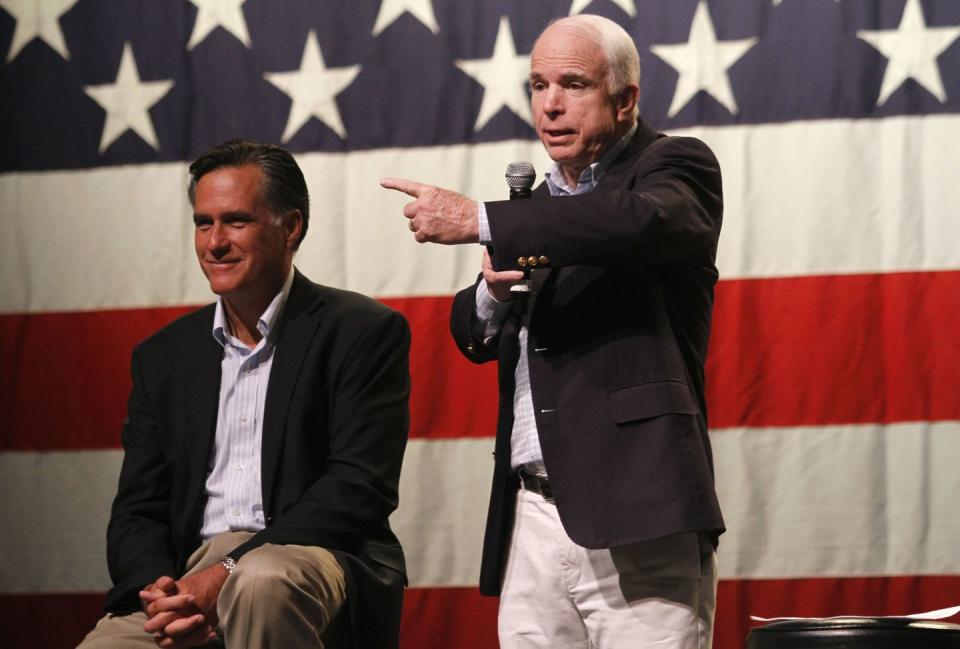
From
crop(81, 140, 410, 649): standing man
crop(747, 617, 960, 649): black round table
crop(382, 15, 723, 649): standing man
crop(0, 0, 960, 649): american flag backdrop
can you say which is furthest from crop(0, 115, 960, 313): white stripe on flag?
crop(747, 617, 960, 649): black round table

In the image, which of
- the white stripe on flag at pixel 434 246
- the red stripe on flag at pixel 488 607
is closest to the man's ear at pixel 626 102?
the white stripe on flag at pixel 434 246

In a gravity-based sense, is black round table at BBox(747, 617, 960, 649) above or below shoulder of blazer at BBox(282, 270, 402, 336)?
below

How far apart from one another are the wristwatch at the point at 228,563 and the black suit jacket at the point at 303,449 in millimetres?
13

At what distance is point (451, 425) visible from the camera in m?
3.28

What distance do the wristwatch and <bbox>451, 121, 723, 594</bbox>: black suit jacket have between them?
0.49 meters

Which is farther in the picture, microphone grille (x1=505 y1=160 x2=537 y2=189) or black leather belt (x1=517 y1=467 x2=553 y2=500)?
black leather belt (x1=517 y1=467 x2=553 y2=500)

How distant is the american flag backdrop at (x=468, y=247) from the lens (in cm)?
309

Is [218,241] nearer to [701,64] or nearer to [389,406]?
[389,406]

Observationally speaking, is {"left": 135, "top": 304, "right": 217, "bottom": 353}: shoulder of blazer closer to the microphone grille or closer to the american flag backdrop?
the american flag backdrop

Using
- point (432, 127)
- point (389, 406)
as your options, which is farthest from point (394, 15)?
point (389, 406)

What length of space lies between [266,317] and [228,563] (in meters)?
0.51

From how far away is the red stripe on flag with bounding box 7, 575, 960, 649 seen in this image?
3.06 m

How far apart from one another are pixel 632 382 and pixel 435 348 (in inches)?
57.0

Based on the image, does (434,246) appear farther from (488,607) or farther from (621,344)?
(621,344)
